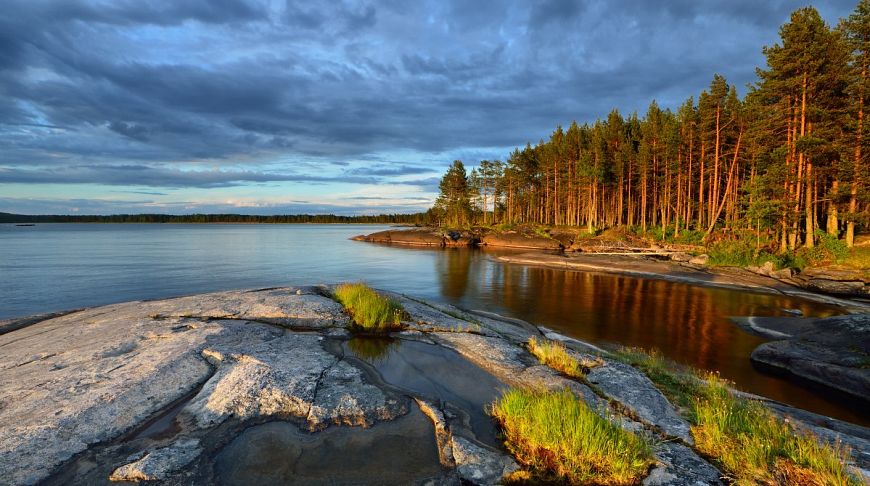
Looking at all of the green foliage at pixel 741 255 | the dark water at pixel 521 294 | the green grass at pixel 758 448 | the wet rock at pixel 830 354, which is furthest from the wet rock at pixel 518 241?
the green grass at pixel 758 448

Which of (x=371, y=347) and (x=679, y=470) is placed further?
(x=371, y=347)

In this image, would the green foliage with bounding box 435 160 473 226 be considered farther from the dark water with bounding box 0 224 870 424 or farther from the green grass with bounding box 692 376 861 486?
the green grass with bounding box 692 376 861 486

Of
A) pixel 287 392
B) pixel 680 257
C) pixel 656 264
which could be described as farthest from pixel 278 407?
pixel 680 257

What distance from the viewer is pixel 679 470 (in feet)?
16.1

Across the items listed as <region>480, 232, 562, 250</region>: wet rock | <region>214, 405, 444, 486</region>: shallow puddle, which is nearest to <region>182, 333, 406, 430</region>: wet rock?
<region>214, 405, 444, 486</region>: shallow puddle

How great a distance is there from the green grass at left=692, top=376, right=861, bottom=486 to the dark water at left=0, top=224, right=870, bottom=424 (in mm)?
7703

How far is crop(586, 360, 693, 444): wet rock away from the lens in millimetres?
6238

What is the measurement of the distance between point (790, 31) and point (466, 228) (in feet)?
214

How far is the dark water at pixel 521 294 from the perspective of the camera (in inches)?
634

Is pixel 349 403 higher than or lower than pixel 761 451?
lower

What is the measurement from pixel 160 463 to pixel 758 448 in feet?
24.9

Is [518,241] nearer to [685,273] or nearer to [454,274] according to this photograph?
[454,274]

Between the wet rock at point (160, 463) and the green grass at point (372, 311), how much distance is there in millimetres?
6575

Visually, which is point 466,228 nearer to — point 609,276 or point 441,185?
point 441,185
